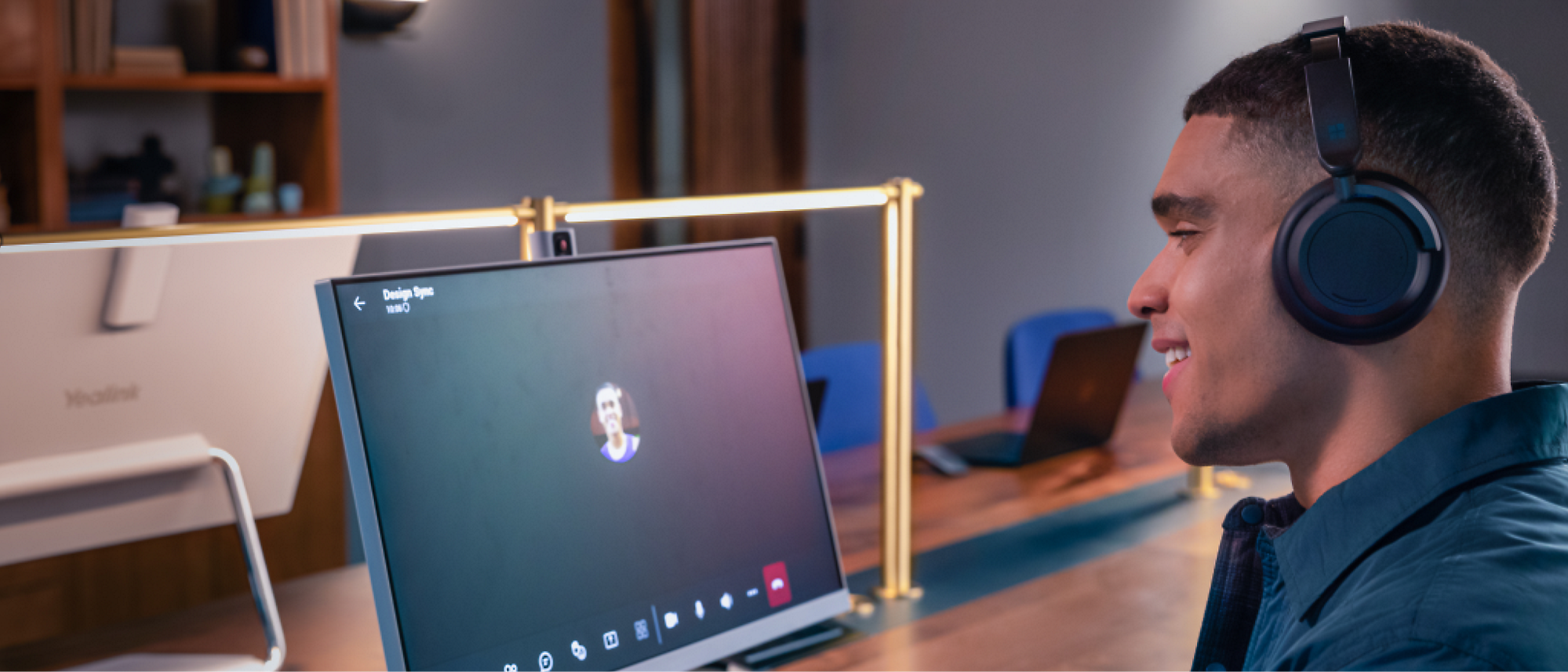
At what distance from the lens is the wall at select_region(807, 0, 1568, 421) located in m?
3.44

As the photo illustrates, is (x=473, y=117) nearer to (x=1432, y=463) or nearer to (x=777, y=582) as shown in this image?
(x=777, y=582)

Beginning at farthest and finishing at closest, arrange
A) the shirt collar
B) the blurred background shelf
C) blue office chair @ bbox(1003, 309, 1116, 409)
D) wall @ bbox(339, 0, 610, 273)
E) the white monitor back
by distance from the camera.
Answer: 1. wall @ bbox(339, 0, 610, 273)
2. blue office chair @ bbox(1003, 309, 1116, 409)
3. the blurred background shelf
4. the white monitor back
5. the shirt collar

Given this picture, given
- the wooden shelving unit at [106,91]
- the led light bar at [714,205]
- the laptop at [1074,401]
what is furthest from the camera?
the wooden shelving unit at [106,91]

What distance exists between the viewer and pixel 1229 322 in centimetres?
77

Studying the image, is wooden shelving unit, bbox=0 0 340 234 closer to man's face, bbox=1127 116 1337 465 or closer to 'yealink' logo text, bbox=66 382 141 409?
'yealink' logo text, bbox=66 382 141 409

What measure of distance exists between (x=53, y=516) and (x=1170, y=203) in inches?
36.8

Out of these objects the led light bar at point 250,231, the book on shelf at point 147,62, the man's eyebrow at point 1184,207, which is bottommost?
the led light bar at point 250,231

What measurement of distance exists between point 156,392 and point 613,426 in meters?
0.41

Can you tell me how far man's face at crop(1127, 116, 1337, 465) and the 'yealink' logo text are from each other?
85 cm

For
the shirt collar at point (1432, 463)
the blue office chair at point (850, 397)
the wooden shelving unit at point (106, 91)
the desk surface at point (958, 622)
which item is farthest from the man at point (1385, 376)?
the wooden shelving unit at point (106, 91)

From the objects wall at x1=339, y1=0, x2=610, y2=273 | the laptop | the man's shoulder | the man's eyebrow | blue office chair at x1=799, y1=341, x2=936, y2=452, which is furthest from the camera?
wall at x1=339, y1=0, x2=610, y2=273

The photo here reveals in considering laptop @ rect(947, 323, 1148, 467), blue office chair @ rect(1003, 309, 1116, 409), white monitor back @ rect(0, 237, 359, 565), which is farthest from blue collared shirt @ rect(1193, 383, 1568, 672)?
blue office chair @ rect(1003, 309, 1116, 409)

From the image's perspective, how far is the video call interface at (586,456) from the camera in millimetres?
807

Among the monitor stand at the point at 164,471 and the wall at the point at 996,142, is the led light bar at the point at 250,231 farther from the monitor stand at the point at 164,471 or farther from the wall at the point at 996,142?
the wall at the point at 996,142
